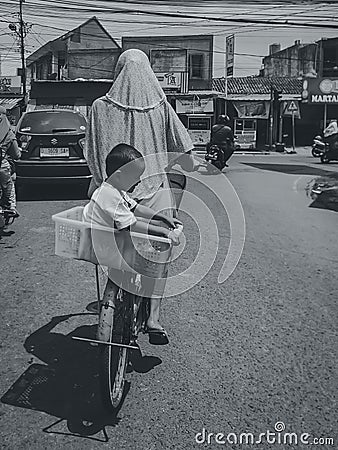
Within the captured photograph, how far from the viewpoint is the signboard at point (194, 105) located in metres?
42.4

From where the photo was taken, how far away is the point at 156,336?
15.1 feet

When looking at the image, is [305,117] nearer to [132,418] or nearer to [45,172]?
[45,172]

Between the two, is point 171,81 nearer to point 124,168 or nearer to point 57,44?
point 57,44

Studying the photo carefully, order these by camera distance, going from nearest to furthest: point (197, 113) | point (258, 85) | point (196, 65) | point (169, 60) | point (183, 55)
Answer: point (197, 113)
point (169, 60)
point (183, 55)
point (196, 65)
point (258, 85)

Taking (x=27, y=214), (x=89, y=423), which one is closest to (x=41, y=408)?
(x=89, y=423)

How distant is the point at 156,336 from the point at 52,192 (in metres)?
9.26

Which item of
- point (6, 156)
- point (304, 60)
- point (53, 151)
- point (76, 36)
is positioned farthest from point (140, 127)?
point (304, 60)

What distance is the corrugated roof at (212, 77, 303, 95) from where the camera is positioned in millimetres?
50312

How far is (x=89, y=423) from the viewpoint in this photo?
372 centimetres

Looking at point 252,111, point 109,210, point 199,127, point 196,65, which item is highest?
point 196,65

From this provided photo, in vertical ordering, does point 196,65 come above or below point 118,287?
above

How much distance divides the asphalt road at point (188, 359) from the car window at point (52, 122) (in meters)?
4.13

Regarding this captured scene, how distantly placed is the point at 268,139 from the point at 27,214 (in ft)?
116

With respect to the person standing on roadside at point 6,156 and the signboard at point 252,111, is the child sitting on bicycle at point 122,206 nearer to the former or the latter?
the person standing on roadside at point 6,156
